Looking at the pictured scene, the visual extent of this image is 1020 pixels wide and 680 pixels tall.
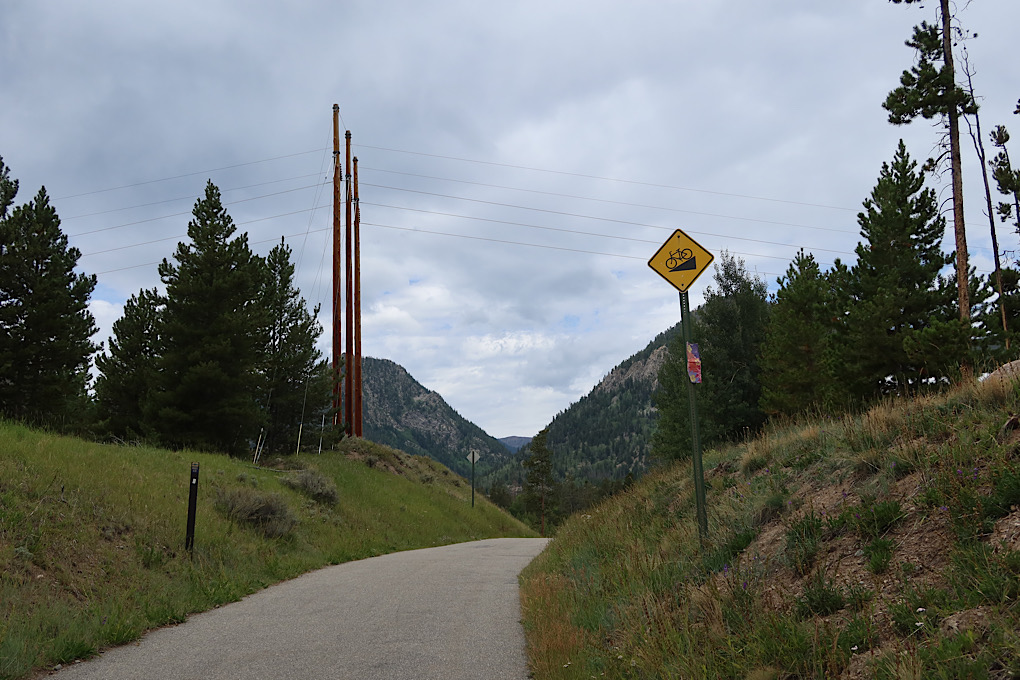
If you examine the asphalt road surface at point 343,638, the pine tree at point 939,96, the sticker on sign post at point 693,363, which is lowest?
the asphalt road surface at point 343,638

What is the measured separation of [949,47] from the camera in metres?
22.4

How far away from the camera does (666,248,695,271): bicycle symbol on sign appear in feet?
27.2

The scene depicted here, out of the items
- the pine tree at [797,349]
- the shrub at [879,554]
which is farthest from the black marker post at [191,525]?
the pine tree at [797,349]

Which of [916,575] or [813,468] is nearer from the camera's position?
[916,575]

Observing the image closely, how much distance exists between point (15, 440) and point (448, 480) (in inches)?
1606

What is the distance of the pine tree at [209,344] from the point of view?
25.0 meters

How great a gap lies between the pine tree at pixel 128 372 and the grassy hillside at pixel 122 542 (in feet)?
29.0

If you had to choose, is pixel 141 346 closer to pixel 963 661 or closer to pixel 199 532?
pixel 199 532

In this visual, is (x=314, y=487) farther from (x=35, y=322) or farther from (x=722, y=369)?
(x=722, y=369)

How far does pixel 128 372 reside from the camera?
88.9 feet

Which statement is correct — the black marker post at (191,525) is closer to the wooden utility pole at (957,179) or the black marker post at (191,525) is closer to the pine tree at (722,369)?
the wooden utility pole at (957,179)

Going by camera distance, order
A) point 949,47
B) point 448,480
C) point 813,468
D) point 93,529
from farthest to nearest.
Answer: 1. point 448,480
2. point 949,47
3. point 93,529
4. point 813,468

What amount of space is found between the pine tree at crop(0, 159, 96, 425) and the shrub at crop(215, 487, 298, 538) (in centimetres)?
1324

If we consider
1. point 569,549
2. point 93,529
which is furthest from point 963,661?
point 93,529
